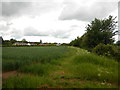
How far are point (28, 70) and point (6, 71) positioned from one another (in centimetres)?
108

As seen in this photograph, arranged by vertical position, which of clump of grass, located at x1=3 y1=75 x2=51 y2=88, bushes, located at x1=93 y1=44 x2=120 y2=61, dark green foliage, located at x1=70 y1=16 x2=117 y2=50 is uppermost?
dark green foliage, located at x1=70 y1=16 x2=117 y2=50

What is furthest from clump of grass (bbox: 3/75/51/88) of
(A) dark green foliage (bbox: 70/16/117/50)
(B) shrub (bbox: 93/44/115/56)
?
(A) dark green foliage (bbox: 70/16/117/50)

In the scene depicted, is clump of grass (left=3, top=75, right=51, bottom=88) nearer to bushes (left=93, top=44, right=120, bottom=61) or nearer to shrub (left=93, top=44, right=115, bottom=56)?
bushes (left=93, top=44, right=120, bottom=61)

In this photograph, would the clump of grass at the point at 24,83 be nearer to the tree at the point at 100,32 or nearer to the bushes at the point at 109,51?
the bushes at the point at 109,51

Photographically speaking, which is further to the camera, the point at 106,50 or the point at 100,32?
the point at 100,32

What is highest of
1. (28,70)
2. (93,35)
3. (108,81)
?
(93,35)

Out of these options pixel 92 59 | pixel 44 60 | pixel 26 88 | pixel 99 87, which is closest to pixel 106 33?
pixel 92 59

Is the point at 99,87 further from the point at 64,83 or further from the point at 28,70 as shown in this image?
the point at 28,70

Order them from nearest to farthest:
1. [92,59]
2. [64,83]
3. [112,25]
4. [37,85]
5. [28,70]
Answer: [37,85] → [64,83] → [28,70] → [92,59] → [112,25]

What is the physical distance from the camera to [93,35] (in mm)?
18844

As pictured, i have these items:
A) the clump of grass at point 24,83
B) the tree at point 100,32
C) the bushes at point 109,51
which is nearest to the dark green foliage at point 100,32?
the tree at point 100,32

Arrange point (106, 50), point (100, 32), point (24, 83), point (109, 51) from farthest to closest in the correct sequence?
point (100, 32) < point (106, 50) < point (109, 51) < point (24, 83)

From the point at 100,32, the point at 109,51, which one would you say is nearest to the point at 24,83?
the point at 109,51

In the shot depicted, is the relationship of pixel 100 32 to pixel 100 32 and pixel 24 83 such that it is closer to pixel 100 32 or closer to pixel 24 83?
pixel 100 32
